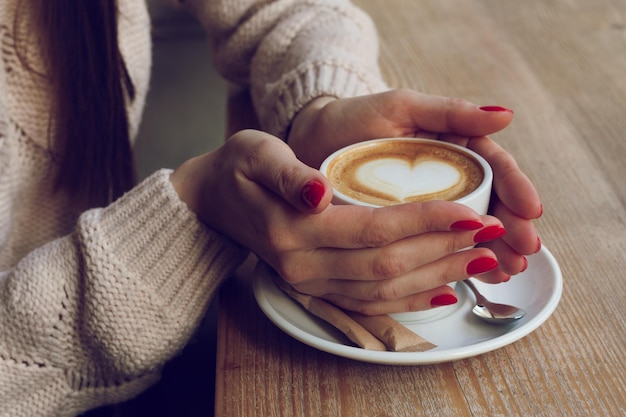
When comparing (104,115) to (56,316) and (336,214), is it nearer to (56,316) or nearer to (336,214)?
(56,316)

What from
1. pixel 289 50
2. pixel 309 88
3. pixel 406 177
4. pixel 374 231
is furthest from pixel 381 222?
pixel 289 50

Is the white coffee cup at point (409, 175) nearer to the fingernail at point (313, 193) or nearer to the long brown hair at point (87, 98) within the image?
the fingernail at point (313, 193)

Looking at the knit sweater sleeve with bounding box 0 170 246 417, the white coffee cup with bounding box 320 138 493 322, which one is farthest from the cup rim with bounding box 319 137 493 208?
the knit sweater sleeve with bounding box 0 170 246 417

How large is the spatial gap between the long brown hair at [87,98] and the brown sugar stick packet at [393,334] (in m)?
0.44

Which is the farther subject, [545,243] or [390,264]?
[545,243]

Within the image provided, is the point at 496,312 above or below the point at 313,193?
below

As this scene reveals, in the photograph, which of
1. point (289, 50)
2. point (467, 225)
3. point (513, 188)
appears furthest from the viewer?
point (289, 50)

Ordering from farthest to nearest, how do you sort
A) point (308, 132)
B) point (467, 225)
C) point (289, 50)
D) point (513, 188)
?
1. point (289, 50)
2. point (308, 132)
3. point (513, 188)
4. point (467, 225)

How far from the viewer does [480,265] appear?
1.73 ft

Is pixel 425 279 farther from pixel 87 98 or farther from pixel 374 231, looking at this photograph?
pixel 87 98

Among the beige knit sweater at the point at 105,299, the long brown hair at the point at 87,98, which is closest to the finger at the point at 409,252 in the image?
the beige knit sweater at the point at 105,299

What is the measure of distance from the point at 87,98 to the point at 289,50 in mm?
264

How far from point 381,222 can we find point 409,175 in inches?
4.6

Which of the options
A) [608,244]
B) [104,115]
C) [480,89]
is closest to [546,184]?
[608,244]
